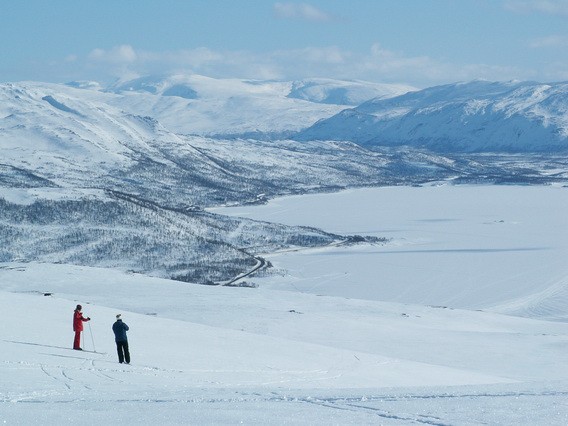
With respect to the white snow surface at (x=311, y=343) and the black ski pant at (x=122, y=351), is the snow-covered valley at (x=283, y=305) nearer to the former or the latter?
the white snow surface at (x=311, y=343)

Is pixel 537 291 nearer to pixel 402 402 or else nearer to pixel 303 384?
pixel 303 384

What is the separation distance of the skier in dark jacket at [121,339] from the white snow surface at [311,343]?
Answer: 32 centimetres

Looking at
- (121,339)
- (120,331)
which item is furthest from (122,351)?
(120,331)

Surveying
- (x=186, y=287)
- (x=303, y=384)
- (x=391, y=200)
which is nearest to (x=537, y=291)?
(x=186, y=287)

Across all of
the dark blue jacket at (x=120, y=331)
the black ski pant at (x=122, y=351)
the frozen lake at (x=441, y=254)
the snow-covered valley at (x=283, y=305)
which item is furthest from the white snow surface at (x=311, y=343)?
the dark blue jacket at (x=120, y=331)

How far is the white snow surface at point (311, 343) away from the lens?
13.6 meters

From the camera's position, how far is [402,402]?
554 inches

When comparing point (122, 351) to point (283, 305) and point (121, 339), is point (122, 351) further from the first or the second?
point (283, 305)

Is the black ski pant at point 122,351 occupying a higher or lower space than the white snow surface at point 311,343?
higher

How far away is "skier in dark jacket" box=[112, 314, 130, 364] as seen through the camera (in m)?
19.7

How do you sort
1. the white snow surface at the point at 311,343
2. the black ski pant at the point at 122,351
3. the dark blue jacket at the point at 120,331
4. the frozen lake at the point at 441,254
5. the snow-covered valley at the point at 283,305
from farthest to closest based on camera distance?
the frozen lake at the point at 441,254 < the black ski pant at the point at 122,351 < the dark blue jacket at the point at 120,331 < the snow-covered valley at the point at 283,305 < the white snow surface at the point at 311,343

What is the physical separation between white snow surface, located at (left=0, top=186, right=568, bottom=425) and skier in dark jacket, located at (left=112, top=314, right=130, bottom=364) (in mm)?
316

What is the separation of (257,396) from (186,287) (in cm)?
3354

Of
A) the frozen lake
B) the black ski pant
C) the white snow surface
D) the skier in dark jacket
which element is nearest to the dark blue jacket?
the skier in dark jacket
